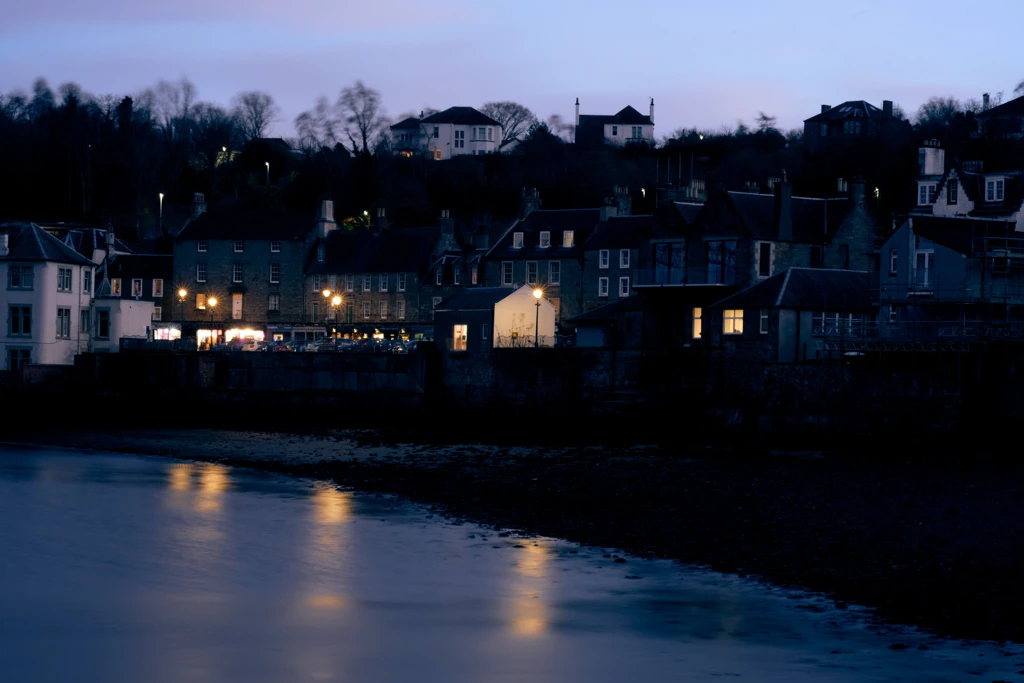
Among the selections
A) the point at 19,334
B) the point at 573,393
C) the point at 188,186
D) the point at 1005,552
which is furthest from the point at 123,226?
the point at 1005,552

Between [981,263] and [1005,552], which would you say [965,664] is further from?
[981,263]

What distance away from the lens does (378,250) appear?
307 ft

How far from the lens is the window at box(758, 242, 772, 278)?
211ft

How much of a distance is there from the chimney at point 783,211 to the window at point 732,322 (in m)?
7.01

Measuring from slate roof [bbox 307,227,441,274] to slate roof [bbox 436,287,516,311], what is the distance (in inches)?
756

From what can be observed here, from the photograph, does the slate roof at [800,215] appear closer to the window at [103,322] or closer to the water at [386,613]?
the water at [386,613]

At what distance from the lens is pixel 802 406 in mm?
52062

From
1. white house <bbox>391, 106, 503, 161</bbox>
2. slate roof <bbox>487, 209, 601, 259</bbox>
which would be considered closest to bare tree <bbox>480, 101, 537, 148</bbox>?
white house <bbox>391, 106, 503, 161</bbox>

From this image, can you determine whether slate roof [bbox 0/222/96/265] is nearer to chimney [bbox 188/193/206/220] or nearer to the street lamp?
the street lamp

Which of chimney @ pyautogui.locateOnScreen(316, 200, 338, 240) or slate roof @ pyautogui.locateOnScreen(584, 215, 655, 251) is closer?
slate roof @ pyautogui.locateOnScreen(584, 215, 655, 251)

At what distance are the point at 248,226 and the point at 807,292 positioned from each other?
171ft

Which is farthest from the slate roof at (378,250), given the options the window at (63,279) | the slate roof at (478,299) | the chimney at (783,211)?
the chimney at (783,211)

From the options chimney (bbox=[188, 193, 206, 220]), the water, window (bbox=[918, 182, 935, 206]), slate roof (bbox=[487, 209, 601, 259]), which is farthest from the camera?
chimney (bbox=[188, 193, 206, 220])

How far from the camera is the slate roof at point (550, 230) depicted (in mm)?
84125
